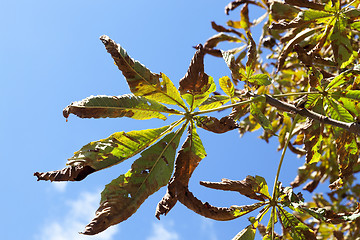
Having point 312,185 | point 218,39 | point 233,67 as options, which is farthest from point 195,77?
point 312,185

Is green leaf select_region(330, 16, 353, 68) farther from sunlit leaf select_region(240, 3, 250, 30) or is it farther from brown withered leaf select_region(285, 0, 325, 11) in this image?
sunlit leaf select_region(240, 3, 250, 30)

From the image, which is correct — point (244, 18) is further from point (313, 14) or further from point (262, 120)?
point (262, 120)

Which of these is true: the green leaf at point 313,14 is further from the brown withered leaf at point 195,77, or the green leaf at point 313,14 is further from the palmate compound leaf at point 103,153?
the palmate compound leaf at point 103,153

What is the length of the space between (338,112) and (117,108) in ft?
3.75

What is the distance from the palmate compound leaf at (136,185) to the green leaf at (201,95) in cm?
19

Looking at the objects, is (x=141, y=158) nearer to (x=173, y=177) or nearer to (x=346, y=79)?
(x=173, y=177)

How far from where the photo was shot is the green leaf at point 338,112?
1.80 metres

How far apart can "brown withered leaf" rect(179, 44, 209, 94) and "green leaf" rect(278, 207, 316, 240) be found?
2.55ft

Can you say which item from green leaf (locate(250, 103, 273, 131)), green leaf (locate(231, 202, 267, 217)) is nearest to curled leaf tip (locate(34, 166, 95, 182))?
green leaf (locate(231, 202, 267, 217))

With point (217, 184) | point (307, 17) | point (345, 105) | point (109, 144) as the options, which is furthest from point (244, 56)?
point (109, 144)

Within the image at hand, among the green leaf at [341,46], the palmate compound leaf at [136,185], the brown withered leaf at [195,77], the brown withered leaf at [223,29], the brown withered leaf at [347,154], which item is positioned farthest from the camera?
the brown withered leaf at [223,29]

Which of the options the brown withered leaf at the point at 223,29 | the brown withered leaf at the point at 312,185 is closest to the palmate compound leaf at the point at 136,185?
the brown withered leaf at the point at 223,29

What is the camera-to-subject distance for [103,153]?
57.9 inches

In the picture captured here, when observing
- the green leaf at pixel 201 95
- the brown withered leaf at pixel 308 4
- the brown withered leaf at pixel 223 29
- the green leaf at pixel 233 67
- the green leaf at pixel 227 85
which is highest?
the brown withered leaf at pixel 223 29
